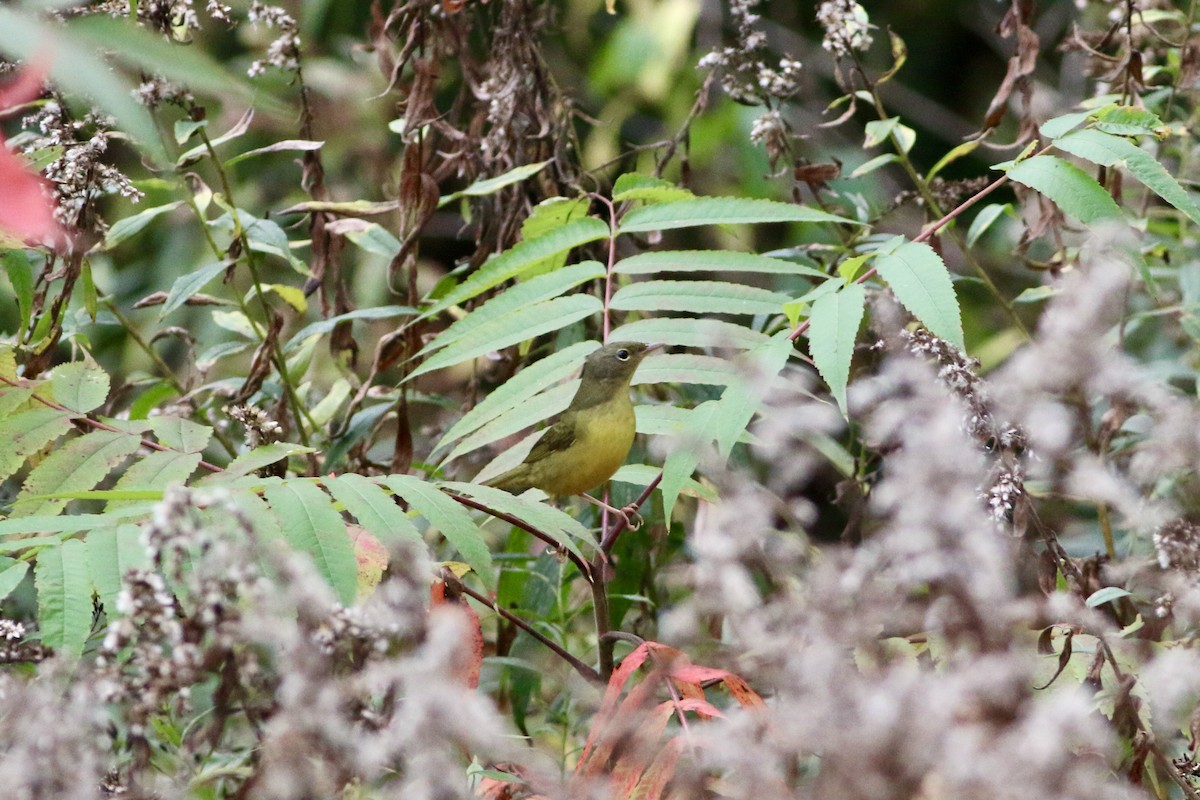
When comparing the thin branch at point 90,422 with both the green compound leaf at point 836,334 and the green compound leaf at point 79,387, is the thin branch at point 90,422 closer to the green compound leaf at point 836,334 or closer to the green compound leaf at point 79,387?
the green compound leaf at point 79,387

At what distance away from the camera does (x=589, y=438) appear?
388 cm

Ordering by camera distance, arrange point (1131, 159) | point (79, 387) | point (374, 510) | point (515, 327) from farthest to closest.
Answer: point (515, 327), point (79, 387), point (1131, 159), point (374, 510)

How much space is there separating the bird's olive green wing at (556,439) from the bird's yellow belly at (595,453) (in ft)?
0.06

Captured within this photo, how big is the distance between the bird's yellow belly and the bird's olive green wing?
0.02m

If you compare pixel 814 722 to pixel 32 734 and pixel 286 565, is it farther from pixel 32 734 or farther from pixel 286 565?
pixel 32 734

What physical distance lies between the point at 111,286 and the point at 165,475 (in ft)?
16.1

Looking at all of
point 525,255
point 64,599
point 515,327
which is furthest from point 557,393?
point 64,599

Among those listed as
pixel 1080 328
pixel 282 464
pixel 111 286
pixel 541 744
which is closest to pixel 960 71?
pixel 111 286

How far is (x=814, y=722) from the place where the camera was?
121cm

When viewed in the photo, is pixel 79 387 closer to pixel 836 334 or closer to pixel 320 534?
pixel 320 534

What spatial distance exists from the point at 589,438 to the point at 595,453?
0.17 ft

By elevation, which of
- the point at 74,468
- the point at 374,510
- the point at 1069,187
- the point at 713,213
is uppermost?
the point at 1069,187

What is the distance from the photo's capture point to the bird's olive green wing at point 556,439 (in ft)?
12.8

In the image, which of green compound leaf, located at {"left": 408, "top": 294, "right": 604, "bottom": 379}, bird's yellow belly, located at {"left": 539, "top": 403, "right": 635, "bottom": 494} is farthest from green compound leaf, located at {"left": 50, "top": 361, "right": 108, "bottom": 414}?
bird's yellow belly, located at {"left": 539, "top": 403, "right": 635, "bottom": 494}
